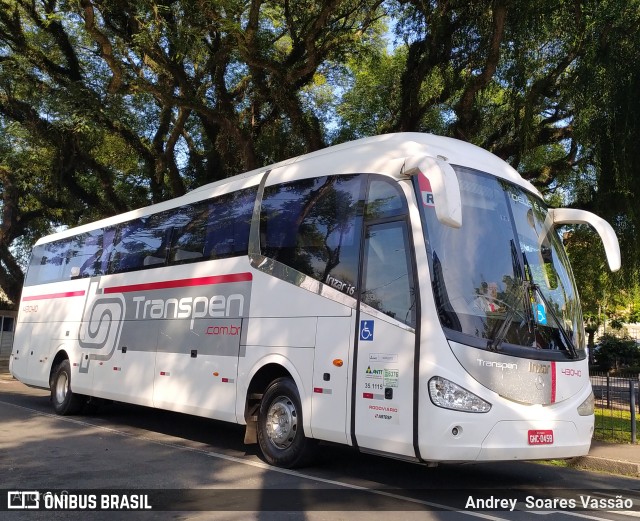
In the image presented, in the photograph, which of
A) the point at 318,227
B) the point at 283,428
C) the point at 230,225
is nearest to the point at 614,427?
the point at 283,428

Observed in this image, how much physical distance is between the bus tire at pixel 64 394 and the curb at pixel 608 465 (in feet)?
29.9

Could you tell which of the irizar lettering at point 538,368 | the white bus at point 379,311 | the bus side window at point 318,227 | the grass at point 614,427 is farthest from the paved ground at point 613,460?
the bus side window at point 318,227

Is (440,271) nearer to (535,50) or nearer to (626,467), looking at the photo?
(626,467)

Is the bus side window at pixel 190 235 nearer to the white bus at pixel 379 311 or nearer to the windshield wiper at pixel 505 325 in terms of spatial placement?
the white bus at pixel 379 311

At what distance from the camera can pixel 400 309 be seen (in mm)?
6395

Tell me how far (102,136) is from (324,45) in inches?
304

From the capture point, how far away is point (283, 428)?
7.70m

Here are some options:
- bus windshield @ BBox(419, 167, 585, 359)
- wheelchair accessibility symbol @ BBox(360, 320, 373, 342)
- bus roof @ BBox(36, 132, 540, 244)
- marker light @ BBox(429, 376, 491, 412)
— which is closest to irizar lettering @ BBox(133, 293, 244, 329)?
bus roof @ BBox(36, 132, 540, 244)

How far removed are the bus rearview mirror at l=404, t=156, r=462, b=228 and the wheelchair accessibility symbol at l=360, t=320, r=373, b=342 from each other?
1579 millimetres

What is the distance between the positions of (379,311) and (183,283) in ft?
14.1

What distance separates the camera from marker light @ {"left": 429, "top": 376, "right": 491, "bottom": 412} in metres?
5.79

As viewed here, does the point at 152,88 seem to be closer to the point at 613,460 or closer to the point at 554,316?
the point at 554,316

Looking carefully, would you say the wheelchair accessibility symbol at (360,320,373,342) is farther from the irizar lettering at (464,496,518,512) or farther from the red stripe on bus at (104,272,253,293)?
the red stripe on bus at (104,272,253,293)

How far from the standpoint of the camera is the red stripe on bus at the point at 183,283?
28.8 feet
